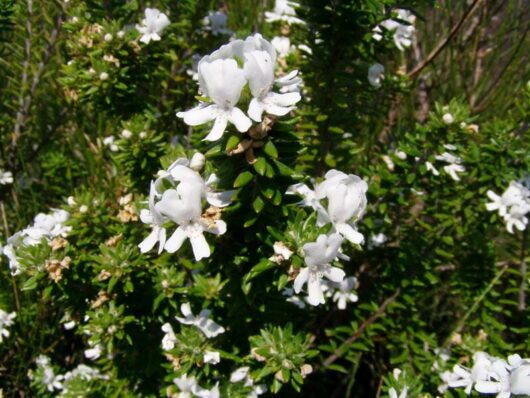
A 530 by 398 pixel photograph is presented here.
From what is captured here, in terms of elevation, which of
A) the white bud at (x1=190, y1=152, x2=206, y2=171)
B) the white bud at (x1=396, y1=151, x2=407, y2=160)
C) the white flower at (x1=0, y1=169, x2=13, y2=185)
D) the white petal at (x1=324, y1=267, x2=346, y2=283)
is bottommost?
the white flower at (x1=0, y1=169, x2=13, y2=185)

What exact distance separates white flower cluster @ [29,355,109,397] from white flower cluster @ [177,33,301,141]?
178cm

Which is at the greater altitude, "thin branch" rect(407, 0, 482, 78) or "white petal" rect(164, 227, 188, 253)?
"thin branch" rect(407, 0, 482, 78)

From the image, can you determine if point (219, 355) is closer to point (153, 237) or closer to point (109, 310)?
point (109, 310)

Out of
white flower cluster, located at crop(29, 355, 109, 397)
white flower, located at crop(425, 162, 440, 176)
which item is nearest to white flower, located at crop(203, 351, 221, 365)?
white flower cluster, located at crop(29, 355, 109, 397)

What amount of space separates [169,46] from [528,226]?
2326 mm

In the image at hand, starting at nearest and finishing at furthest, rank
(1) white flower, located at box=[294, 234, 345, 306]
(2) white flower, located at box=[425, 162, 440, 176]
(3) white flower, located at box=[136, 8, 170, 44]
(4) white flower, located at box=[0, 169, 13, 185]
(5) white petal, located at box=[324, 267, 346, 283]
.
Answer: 1. (1) white flower, located at box=[294, 234, 345, 306]
2. (5) white petal, located at box=[324, 267, 346, 283]
3. (2) white flower, located at box=[425, 162, 440, 176]
4. (3) white flower, located at box=[136, 8, 170, 44]
5. (4) white flower, located at box=[0, 169, 13, 185]

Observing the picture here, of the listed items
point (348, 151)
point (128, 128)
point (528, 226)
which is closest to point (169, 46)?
point (128, 128)

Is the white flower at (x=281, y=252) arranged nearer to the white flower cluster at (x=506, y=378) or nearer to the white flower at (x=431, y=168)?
the white flower cluster at (x=506, y=378)

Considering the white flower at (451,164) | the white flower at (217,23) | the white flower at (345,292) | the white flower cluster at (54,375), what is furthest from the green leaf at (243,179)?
the white flower at (217,23)

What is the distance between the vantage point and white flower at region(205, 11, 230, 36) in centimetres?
304

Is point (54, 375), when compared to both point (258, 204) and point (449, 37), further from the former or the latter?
point (449, 37)

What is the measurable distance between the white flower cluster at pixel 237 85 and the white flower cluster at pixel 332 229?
35cm

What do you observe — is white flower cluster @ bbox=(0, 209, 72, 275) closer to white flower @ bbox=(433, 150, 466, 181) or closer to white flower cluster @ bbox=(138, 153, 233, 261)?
white flower cluster @ bbox=(138, 153, 233, 261)

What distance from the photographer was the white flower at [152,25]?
2578 millimetres
